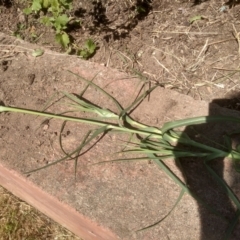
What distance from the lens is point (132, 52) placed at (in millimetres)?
2445

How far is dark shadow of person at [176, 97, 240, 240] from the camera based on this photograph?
1.61 metres

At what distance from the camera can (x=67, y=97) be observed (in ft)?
6.75

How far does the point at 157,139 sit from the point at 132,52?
2.66 ft

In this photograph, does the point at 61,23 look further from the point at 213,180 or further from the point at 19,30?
the point at 213,180

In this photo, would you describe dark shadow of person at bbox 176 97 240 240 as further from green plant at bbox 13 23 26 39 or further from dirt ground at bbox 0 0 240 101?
green plant at bbox 13 23 26 39

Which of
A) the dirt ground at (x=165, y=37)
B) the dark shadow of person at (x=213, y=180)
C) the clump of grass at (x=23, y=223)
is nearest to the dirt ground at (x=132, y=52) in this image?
the dirt ground at (x=165, y=37)

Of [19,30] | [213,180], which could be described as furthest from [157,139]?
Result: [19,30]

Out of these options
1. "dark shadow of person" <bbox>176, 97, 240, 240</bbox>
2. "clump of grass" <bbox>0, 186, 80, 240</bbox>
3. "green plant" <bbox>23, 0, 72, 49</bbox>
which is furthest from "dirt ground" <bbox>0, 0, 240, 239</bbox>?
"clump of grass" <bbox>0, 186, 80, 240</bbox>

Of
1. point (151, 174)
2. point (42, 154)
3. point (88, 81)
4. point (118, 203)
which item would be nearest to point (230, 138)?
point (151, 174)

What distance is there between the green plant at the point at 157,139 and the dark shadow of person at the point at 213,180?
0.04 metres

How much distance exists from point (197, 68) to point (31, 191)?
3.42 ft

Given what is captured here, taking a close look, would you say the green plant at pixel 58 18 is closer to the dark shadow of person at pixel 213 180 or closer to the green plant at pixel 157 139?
the green plant at pixel 157 139

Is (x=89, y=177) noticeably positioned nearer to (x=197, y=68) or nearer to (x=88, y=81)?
(x=88, y=81)

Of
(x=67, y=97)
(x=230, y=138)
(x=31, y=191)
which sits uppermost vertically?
(x=230, y=138)
